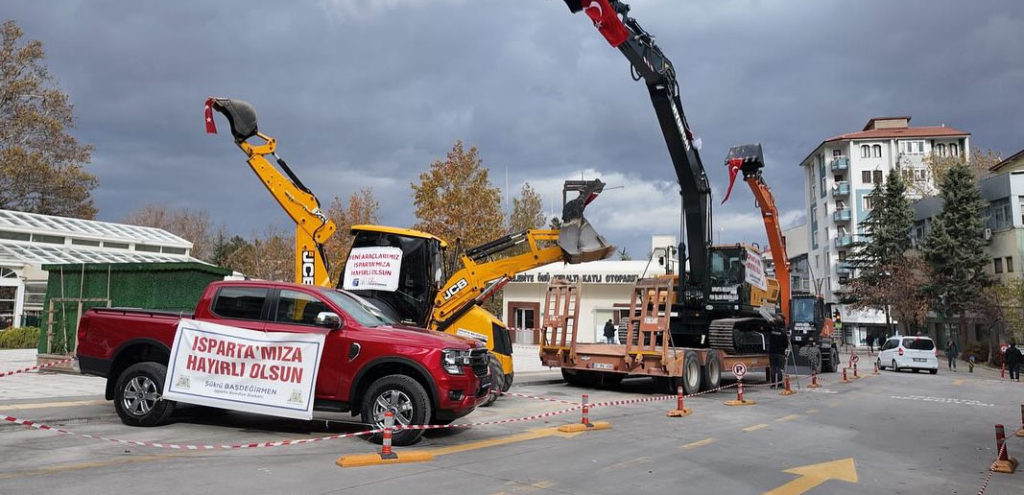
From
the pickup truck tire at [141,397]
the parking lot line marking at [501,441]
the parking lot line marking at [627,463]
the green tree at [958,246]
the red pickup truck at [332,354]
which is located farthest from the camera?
the green tree at [958,246]

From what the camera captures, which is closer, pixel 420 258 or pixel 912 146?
pixel 420 258

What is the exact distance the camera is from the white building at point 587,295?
41.8 m

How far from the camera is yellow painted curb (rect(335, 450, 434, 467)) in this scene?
7.29 m

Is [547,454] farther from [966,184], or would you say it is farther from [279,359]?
[966,184]

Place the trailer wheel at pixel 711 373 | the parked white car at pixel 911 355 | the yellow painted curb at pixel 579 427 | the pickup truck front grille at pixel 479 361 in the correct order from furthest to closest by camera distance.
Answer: the parked white car at pixel 911 355 < the trailer wheel at pixel 711 373 < the yellow painted curb at pixel 579 427 < the pickup truck front grille at pixel 479 361

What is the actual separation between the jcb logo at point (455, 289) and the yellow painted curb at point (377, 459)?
572cm

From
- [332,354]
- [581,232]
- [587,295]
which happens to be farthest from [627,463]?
[587,295]

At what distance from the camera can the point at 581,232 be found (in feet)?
47.9

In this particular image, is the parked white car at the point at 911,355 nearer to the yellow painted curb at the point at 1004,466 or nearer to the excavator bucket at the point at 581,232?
the excavator bucket at the point at 581,232

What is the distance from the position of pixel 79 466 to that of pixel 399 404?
3243mm

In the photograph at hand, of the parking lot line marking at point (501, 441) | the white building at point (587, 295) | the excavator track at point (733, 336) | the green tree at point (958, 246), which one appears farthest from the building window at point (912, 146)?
the parking lot line marking at point (501, 441)

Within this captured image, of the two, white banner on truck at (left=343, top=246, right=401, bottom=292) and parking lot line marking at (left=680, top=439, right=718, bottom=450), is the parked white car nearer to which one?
parking lot line marking at (left=680, top=439, right=718, bottom=450)

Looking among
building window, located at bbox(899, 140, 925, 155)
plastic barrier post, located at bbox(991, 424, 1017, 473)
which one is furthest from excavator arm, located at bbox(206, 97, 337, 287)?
building window, located at bbox(899, 140, 925, 155)

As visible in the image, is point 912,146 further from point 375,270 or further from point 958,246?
point 375,270
